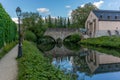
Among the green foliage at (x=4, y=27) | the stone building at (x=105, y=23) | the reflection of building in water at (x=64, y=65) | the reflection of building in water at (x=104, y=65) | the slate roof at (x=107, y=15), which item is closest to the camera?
the reflection of building in water at (x=64, y=65)

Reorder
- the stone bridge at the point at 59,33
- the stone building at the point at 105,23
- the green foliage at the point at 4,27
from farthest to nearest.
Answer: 1. the stone bridge at the point at 59,33
2. the stone building at the point at 105,23
3. the green foliage at the point at 4,27

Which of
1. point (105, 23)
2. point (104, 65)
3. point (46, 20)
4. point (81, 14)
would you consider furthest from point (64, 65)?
point (46, 20)

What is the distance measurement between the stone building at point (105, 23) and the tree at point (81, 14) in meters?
14.1

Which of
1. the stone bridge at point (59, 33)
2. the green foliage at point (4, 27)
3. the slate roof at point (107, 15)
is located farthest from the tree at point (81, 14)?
the green foliage at point (4, 27)

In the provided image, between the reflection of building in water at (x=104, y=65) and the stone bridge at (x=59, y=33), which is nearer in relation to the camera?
the reflection of building in water at (x=104, y=65)

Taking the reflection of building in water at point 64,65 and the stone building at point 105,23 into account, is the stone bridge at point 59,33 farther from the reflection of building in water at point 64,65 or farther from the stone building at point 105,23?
the reflection of building in water at point 64,65

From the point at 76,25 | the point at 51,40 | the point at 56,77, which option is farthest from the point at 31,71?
the point at 76,25

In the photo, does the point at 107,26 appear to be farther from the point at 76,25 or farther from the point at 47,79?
the point at 47,79

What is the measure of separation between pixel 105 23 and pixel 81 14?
17882 millimetres

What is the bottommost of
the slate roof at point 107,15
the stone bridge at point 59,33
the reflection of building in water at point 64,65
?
the reflection of building in water at point 64,65

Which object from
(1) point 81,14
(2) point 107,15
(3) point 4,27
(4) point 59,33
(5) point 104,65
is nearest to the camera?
(5) point 104,65

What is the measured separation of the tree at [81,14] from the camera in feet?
239

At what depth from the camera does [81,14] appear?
73.8 meters

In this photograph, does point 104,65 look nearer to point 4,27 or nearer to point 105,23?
point 4,27
